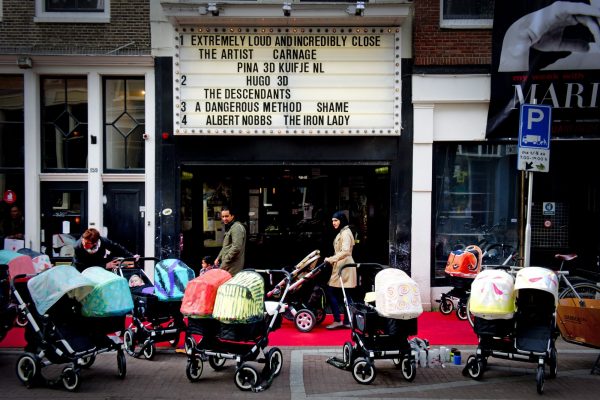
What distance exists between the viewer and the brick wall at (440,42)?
1146 centimetres

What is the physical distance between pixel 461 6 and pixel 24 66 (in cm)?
935

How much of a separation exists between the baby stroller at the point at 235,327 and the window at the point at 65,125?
21.4 ft

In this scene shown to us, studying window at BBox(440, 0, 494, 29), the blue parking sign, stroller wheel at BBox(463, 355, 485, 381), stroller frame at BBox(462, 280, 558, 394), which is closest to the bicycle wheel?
the blue parking sign

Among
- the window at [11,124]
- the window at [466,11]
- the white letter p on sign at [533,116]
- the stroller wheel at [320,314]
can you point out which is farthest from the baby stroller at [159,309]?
the window at [466,11]

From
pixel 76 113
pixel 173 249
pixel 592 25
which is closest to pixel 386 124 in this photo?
pixel 592 25

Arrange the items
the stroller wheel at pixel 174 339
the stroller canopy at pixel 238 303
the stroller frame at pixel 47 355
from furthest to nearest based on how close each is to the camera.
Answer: the stroller wheel at pixel 174 339 → the stroller frame at pixel 47 355 → the stroller canopy at pixel 238 303

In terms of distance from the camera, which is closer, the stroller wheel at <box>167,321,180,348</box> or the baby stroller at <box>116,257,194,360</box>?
the baby stroller at <box>116,257,194,360</box>

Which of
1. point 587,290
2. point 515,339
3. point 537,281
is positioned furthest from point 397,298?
point 587,290

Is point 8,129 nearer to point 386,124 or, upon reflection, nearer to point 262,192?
point 262,192

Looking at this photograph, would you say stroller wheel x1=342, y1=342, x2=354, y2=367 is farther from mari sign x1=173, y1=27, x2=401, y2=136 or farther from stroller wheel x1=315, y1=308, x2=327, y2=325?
mari sign x1=173, y1=27, x2=401, y2=136

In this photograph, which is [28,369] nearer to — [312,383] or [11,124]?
[312,383]

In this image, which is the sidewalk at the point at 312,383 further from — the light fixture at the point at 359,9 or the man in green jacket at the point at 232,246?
the light fixture at the point at 359,9

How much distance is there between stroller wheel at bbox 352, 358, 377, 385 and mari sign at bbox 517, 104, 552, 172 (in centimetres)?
404

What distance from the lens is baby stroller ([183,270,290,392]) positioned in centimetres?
667
